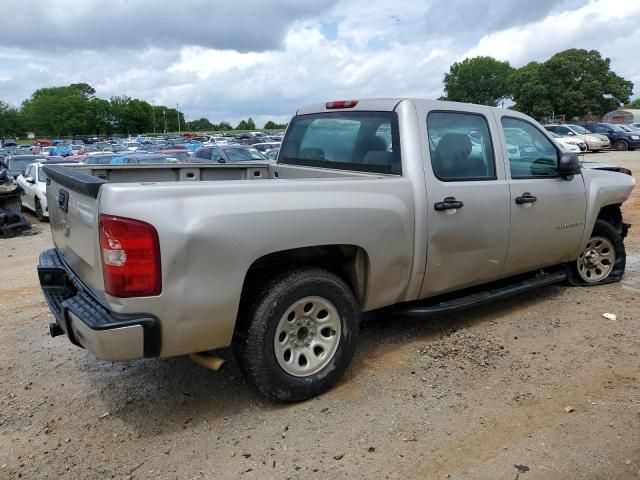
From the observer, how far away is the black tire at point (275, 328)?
324 centimetres

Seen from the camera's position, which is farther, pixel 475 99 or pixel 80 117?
pixel 80 117

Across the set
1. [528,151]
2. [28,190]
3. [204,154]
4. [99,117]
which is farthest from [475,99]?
[528,151]

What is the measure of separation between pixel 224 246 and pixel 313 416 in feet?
4.01

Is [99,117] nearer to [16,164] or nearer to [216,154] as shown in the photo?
[16,164]

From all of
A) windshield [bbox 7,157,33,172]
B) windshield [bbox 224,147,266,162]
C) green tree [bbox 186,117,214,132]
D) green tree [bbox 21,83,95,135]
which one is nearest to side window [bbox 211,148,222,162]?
windshield [bbox 224,147,266,162]

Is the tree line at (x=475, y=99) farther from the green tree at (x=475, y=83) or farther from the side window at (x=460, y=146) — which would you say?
the side window at (x=460, y=146)

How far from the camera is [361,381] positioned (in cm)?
383

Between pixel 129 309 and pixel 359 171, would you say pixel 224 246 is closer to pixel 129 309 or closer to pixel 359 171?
pixel 129 309

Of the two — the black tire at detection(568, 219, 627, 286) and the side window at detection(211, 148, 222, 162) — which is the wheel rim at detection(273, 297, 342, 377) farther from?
the side window at detection(211, 148, 222, 162)

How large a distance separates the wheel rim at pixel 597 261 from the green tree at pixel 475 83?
4044 inches

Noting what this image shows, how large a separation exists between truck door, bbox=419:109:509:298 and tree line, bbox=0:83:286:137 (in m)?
117

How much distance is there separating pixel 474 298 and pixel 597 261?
2243 mm

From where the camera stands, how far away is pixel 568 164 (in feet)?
15.6

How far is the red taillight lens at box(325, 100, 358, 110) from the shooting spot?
4531 millimetres
